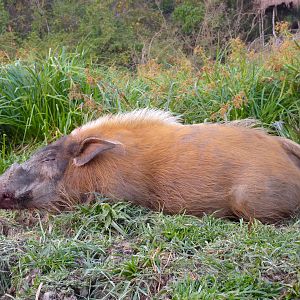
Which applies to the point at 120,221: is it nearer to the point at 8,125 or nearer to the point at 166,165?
the point at 166,165

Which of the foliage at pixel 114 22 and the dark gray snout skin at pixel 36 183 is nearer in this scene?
the dark gray snout skin at pixel 36 183

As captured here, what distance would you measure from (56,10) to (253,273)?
14111 mm

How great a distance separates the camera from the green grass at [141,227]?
12.1 ft

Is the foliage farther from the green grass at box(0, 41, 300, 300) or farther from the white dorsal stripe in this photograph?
the white dorsal stripe

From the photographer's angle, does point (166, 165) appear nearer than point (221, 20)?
Yes

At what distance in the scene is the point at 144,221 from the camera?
464 centimetres

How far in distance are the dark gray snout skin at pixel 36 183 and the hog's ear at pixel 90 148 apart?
0.49 ft


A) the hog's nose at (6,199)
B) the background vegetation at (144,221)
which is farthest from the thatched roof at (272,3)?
the hog's nose at (6,199)

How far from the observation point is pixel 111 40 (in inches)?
604

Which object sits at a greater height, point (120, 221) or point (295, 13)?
point (120, 221)

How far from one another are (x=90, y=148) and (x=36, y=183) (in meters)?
0.50

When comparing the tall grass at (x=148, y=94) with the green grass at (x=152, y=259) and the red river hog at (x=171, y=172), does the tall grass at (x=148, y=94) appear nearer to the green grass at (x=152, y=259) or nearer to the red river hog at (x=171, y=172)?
the red river hog at (x=171, y=172)

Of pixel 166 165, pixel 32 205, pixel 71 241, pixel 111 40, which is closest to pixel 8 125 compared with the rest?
pixel 32 205

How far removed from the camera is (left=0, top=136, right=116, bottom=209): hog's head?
508cm
